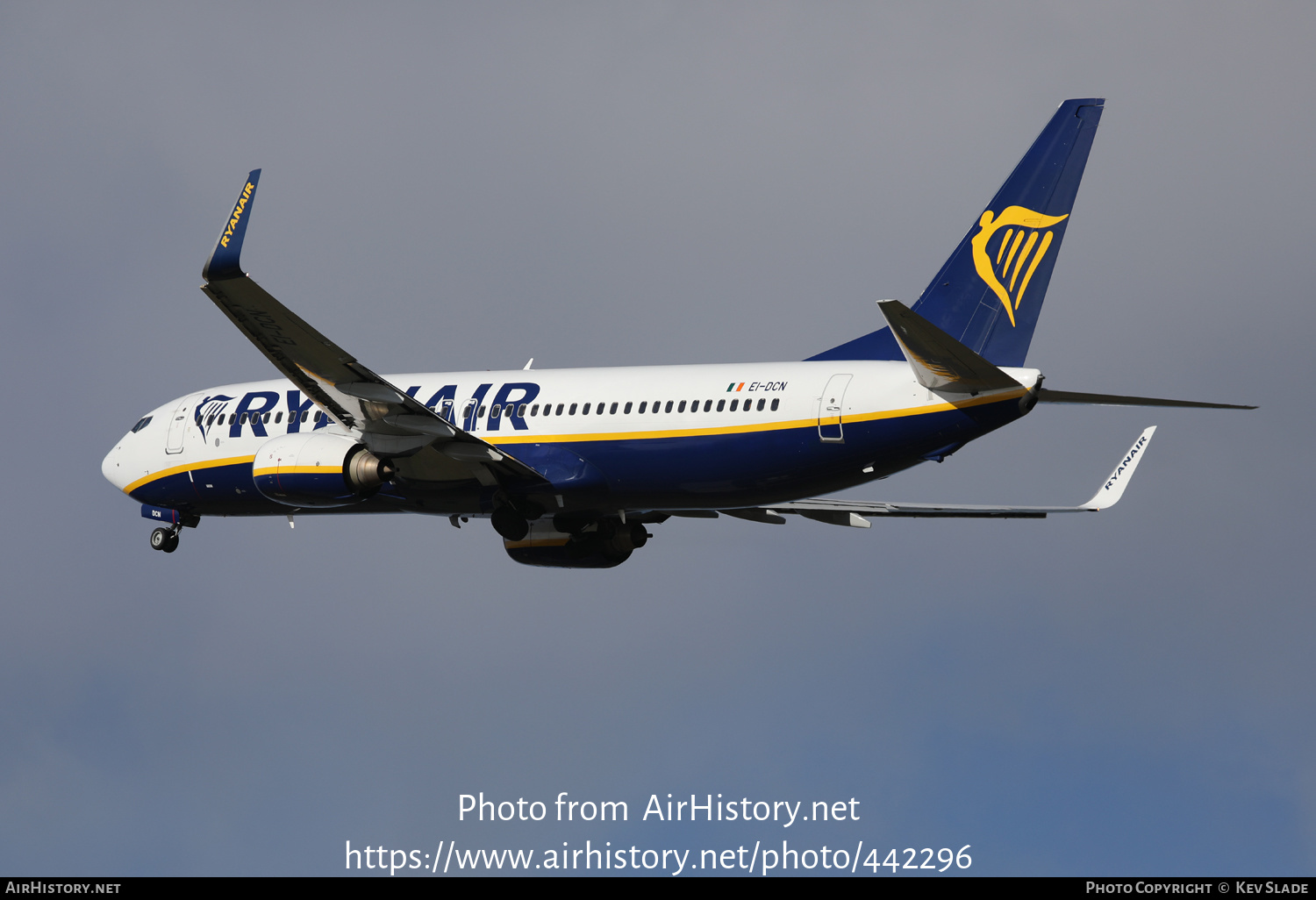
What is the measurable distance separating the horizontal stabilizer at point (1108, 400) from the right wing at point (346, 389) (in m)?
10.1

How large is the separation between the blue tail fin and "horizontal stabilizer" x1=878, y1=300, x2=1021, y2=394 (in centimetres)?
149

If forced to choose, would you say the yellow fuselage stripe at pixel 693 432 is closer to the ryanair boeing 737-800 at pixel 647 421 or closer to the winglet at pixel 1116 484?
the ryanair boeing 737-800 at pixel 647 421

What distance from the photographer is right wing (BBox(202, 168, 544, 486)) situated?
2936 centimetres

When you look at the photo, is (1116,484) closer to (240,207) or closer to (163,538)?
(240,207)

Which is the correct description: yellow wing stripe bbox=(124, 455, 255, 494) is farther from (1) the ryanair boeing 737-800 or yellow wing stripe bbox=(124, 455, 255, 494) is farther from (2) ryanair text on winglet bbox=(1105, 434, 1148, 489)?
(2) ryanair text on winglet bbox=(1105, 434, 1148, 489)

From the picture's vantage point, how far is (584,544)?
37.8m

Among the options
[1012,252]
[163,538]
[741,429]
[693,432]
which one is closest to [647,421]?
[693,432]

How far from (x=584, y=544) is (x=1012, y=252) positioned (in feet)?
39.1

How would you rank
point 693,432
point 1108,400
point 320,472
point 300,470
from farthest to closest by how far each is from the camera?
point 300,470 < point 320,472 < point 693,432 < point 1108,400

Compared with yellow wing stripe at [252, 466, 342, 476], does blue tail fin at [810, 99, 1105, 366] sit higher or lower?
higher

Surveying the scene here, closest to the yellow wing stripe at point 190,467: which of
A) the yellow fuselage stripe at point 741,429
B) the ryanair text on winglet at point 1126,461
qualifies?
the yellow fuselage stripe at point 741,429

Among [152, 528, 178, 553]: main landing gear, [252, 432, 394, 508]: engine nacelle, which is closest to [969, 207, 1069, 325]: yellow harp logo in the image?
[252, 432, 394, 508]: engine nacelle

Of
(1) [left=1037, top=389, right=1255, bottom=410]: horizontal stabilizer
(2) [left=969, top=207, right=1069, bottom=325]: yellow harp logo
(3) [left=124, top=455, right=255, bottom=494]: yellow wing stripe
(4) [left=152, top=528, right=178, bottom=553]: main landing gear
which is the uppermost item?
(2) [left=969, top=207, right=1069, bottom=325]: yellow harp logo

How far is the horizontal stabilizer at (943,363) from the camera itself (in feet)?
90.1
